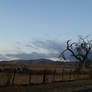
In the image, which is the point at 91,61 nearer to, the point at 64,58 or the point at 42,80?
the point at 64,58

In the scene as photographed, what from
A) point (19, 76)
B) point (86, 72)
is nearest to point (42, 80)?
point (19, 76)

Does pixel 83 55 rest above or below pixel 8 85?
above

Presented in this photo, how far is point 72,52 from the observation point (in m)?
40.7

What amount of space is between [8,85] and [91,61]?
34.1m

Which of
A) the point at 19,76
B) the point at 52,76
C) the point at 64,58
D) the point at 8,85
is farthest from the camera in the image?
the point at 64,58

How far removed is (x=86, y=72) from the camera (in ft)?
109

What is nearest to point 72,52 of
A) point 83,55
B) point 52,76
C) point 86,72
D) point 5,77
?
point 83,55

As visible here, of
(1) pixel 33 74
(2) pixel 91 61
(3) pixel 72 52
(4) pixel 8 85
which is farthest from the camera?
(2) pixel 91 61

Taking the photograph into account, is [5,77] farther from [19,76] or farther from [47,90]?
[47,90]

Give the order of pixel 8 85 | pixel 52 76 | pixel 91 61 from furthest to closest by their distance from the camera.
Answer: pixel 91 61 < pixel 52 76 < pixel 8 85

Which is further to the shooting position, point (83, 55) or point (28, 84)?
point (83, 55)

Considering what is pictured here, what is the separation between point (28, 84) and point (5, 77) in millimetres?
2962

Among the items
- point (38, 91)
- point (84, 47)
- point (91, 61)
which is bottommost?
point (38, 91)

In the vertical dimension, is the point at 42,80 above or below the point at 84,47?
below
